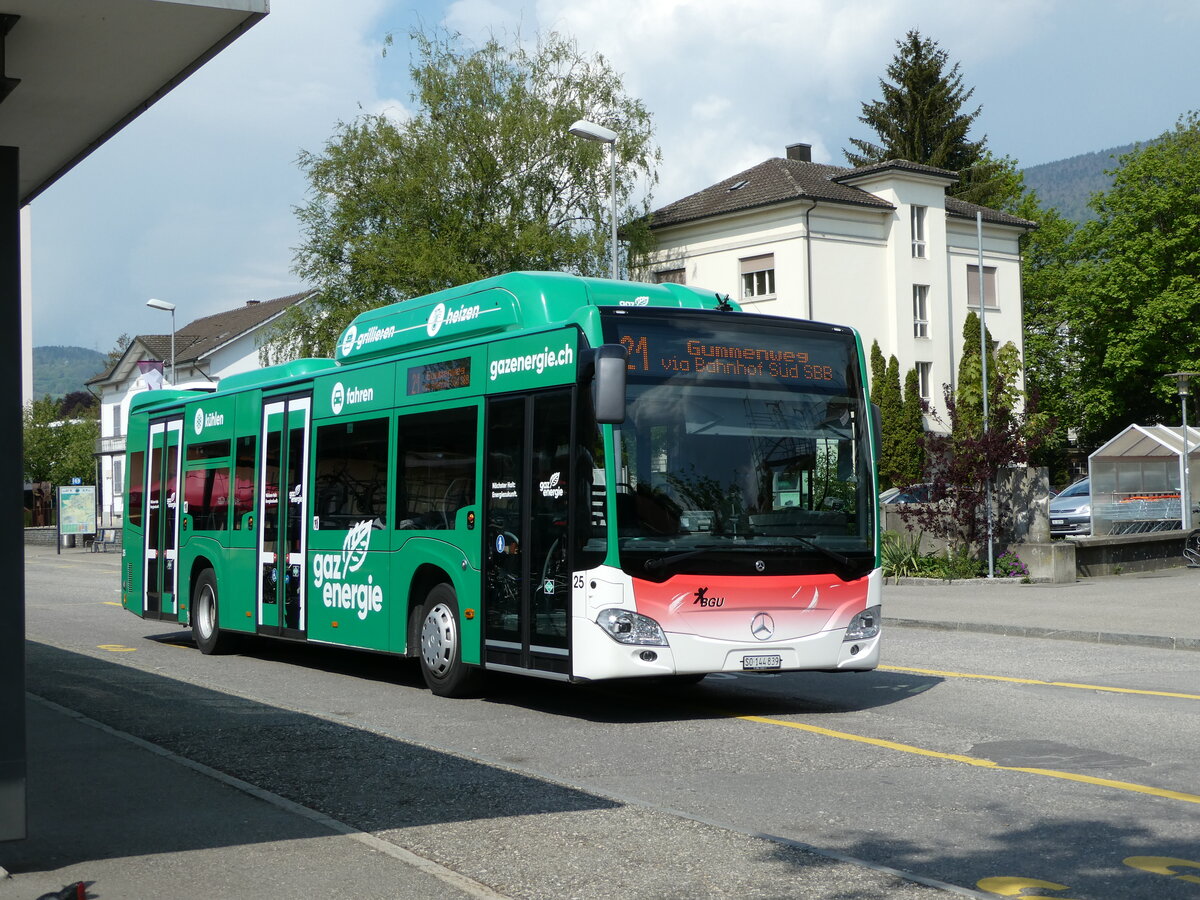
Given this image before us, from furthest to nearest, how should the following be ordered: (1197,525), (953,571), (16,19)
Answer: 1. (1197,525)
2. (953,571)
3. (16,19)

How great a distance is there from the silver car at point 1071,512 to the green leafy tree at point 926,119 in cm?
3583

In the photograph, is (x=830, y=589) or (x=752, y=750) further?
(x=830, y=589)

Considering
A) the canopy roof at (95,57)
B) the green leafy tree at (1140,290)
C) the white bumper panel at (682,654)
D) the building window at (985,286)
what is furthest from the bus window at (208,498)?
the green leafy tree at (1140,290)

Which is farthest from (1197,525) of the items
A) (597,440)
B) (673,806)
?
(673,806)

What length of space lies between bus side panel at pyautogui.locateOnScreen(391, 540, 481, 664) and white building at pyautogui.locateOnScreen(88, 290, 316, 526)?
64536 mm

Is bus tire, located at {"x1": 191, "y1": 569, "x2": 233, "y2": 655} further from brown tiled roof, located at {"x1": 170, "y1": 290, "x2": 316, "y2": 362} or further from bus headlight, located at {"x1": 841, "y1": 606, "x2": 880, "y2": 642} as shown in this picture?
brown tiled roof, located at {"x1": 170, "y1": 290, "x2": 316, "y2": 362}

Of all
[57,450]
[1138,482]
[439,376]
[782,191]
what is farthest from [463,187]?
[57,450]

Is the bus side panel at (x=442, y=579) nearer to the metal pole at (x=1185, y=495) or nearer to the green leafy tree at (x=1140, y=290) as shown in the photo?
the metal pole at (x=1185, y=495)

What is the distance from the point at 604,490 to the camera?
406 inches

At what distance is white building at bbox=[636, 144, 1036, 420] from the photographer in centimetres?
5359

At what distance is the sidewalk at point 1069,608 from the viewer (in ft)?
55.9

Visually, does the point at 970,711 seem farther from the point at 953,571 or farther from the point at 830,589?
the point at 953,571

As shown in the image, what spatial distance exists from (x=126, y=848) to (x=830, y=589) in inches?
237

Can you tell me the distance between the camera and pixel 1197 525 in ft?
107
